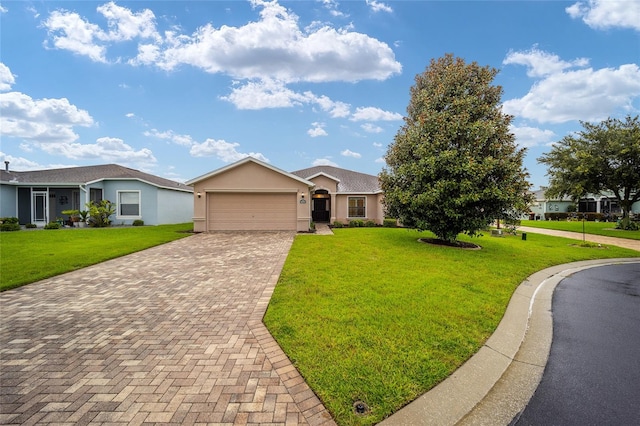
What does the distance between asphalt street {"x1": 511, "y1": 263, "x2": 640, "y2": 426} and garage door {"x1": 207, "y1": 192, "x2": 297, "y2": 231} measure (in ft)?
40.7

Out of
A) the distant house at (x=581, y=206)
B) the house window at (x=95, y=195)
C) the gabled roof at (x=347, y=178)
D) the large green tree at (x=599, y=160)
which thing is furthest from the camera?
the distant house at (x=581, y=206)

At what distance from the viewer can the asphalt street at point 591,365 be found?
239 centimetres

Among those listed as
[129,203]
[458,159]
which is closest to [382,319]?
[458,159]

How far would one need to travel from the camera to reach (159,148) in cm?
1923

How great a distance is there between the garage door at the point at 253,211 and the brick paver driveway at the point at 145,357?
9.60 metres

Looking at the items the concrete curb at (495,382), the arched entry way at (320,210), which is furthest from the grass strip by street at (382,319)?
the arched entry way at (320,210)

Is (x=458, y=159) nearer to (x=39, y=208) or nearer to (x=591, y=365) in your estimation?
(x=591, y=365)

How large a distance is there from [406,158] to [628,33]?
13646 mm

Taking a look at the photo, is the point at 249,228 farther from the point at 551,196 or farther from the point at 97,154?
the point at 551,196

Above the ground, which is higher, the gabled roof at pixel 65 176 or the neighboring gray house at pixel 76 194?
the gabled roof at pixel 65 176

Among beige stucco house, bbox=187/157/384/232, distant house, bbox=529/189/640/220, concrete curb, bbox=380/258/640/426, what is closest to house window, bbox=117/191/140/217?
beige stucco house, bbox=187/157/384/232

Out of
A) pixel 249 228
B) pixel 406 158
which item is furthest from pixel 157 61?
pixel 406 158

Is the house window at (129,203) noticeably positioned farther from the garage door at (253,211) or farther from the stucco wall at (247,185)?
the garage door at (253,211)

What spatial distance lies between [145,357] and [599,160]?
27.7m
